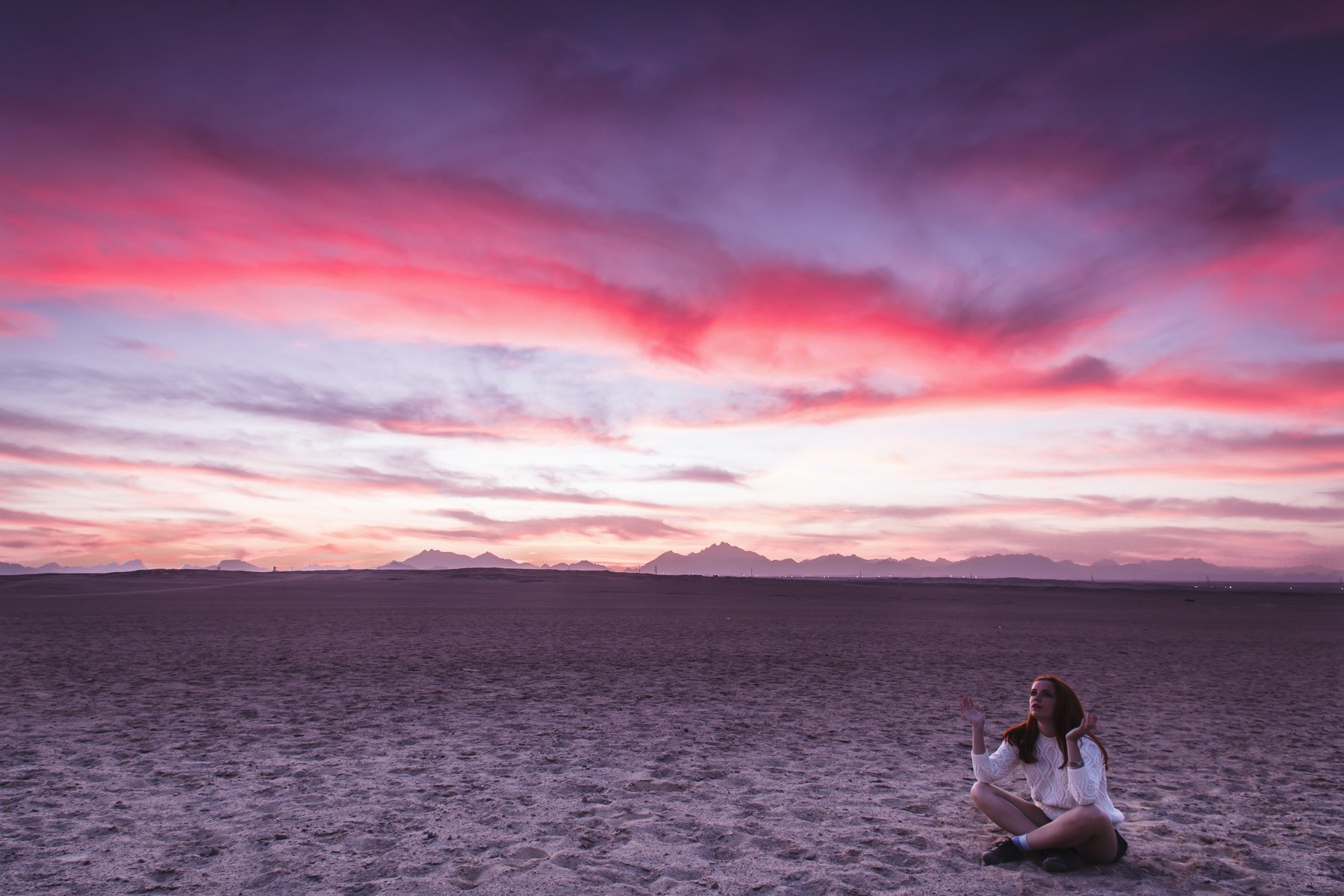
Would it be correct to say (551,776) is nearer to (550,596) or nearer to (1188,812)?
(1188,812)

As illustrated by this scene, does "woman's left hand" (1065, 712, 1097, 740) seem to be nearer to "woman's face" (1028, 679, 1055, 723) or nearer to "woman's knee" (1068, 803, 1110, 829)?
"woman's face" (1028, 679, 1055, 723)

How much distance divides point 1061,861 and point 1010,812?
53cm

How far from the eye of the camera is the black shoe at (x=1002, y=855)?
→ 6367 mm

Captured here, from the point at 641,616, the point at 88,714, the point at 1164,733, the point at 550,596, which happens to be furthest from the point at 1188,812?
the point at 550,596

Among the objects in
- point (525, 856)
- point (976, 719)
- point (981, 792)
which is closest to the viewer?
point (976, 719)

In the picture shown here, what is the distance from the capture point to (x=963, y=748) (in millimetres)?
10688

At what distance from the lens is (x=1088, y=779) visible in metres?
5.99

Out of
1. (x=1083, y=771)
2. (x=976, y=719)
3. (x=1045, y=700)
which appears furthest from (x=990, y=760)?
(x=1083, y=771)

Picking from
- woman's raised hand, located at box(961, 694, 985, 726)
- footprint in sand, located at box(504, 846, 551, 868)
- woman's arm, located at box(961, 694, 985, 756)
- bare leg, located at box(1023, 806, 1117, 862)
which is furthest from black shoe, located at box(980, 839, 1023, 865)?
footprint in sand, located at box(504, 846, 551, 868)

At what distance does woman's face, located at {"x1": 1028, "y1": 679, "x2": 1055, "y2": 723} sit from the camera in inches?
251

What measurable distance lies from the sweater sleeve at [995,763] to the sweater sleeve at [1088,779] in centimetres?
60

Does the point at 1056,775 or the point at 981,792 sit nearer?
the point at 1056,775

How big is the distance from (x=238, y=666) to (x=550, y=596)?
4201cm

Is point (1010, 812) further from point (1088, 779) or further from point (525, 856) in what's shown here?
point (525, 856)
